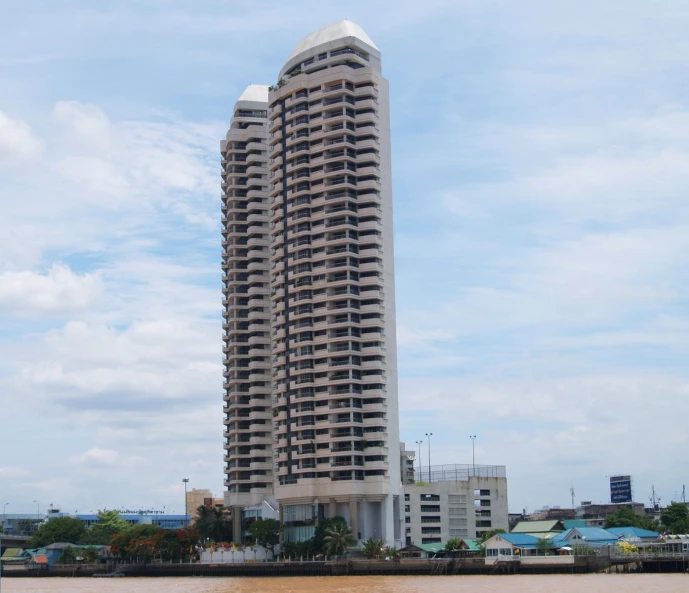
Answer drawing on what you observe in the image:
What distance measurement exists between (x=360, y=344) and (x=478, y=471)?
187ft

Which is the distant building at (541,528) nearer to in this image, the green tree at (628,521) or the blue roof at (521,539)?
the blue roof at (521,539)

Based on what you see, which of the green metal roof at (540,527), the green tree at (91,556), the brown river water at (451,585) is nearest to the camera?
the brown river water at (451,585)

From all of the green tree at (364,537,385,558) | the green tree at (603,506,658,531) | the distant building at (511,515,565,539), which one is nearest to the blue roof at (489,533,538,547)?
the distant building at (511,515,565,539)

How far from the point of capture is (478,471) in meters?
192

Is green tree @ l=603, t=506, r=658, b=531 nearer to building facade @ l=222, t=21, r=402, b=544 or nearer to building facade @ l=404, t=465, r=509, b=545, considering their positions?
building facade @ l=404, t=465, r=509, b=545

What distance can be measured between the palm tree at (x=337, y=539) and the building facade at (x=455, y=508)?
41.1 m

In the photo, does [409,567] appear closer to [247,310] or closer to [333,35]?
[247,310]

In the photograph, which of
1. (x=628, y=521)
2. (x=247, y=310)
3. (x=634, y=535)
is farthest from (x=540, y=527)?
(x=247, y=310)

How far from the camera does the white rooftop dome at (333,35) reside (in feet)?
527

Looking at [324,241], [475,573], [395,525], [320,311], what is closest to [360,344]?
[320,311]

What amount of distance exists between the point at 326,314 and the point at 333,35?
48.9m

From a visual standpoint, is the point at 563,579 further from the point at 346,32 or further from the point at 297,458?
the point at 346,32

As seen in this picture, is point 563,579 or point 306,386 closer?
point 563,579

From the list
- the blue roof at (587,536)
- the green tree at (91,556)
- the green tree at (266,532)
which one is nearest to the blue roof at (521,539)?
the blue roof at (587,536)
